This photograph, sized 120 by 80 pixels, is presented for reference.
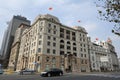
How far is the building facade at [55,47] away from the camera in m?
49.6

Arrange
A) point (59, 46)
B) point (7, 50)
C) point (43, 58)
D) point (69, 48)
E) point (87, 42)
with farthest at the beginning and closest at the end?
point (7, 50)
point (87, 42)
point (69, 48)
point (59, 46)
point (43, 58)

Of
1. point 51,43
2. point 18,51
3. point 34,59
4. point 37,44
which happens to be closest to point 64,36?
point 51,43

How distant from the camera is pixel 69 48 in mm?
60375

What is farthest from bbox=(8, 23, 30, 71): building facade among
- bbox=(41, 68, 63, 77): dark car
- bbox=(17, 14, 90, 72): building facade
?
bbox=(41, 68, 63, 77): dark car

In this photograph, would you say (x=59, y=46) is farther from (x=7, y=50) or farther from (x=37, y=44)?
(x=7, y=50)

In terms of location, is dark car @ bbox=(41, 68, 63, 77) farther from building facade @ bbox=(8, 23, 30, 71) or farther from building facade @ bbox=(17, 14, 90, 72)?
building facade @ bbox=(8, 23, 30, 71)

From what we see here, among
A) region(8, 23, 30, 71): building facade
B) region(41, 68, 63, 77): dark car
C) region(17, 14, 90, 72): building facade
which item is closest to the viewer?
region(41, 68, 63, 77): dark car

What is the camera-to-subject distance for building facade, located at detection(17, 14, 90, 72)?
49625 mm

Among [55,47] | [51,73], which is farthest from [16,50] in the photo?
[51,73]

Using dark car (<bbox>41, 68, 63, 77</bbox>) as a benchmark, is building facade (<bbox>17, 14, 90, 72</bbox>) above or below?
above

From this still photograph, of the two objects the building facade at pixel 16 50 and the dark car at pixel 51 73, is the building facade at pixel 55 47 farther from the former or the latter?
the dark car at pixel 51 73

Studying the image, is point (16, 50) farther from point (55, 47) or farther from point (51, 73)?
point (51, 73)

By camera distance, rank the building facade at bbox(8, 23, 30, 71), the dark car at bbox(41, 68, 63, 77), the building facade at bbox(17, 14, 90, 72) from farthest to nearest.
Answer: the building facade at bbox(8, 23, 30, 71), the building facade at bbox(17, 14, 90, 72), the dark car at bbox(41, 68, 63, 77)

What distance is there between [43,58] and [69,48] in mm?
16856
